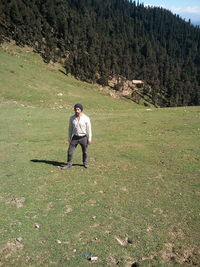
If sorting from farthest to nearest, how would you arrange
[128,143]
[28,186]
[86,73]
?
[86,73], [128,143], [28,186]

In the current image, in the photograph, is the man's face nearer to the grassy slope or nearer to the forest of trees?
the grassy slope

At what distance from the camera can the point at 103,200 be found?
864 centimetres

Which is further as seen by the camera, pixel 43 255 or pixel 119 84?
pixel 119 84

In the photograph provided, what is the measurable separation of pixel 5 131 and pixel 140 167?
35.9 feet

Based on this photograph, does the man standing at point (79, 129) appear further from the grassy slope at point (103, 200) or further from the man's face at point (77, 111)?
the grassy slope at point (103, 200)

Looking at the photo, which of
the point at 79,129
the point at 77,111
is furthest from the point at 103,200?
the point at 77,111

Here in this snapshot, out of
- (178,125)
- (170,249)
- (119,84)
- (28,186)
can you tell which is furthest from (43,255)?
(119,84)

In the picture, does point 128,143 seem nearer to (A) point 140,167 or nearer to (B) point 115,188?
(A) point 140,167

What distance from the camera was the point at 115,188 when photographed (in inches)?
376

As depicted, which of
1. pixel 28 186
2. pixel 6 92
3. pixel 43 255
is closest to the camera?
pixel 43 255

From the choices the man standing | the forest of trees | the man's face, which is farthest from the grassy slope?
the forest of trees

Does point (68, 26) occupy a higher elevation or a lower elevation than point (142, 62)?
higher

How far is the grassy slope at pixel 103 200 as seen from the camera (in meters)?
6.30

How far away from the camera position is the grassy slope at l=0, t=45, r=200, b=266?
20.7 feet
